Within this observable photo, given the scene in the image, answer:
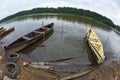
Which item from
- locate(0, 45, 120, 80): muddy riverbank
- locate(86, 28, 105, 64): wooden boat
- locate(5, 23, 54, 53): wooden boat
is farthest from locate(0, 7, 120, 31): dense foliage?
locate(0, 45, 120, 80): muddy riverbank

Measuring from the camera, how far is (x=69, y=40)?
81.7ft

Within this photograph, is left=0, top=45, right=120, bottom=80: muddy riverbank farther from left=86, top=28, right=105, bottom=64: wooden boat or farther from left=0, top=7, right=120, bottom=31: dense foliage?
left=0, top=7, right=120, bottom=31: dense foliage

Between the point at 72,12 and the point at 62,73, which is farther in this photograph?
the point at 72,12

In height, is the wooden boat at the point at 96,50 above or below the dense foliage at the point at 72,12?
below

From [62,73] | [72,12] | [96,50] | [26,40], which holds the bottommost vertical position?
[62,73]

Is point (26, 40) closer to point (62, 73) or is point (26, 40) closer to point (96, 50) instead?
point (96, 50)

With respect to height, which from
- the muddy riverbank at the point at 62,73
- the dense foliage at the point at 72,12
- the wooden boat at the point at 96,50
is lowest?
the muddy riverbank at the point at 62,73

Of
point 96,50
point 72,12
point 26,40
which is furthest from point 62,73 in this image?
point 72,12

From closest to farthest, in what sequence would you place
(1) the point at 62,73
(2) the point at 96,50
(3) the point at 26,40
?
(1) the point at 62,73
(2) the point at 96,50
(3) the point at 26,40

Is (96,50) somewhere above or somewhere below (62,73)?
above

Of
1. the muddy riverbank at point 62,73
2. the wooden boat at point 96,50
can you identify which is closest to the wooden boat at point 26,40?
the muddy riverbank at point 62,73

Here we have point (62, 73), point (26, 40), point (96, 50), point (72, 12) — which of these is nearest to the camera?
point (62, 73)

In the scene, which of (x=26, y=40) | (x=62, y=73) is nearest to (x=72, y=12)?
(x=26, y=40)

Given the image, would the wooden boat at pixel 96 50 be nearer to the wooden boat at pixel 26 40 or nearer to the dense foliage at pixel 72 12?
the wooden boat at pixel 26 40
